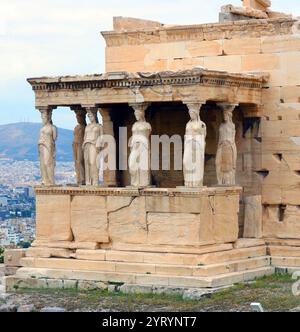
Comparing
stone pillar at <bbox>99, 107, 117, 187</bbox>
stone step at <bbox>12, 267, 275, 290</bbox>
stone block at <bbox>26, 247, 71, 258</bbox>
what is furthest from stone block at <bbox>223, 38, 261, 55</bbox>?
stone block at <bbox>26, 247, 71, 258</bbox>

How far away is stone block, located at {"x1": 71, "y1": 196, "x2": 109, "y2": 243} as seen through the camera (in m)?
29.6

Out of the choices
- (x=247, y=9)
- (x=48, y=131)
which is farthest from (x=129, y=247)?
(x=247, y=9)

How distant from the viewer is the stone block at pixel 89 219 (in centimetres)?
2959

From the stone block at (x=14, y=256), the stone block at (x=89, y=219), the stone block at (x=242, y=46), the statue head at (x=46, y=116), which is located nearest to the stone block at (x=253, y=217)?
the stone block at (x=242, y=46)

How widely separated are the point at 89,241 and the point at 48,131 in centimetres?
199

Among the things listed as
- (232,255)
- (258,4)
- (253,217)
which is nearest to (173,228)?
(232,255)

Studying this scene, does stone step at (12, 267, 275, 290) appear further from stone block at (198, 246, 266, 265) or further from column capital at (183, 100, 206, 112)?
column capital at (183, 100, 206, 112)

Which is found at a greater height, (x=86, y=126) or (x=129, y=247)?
(x=86, y=126)

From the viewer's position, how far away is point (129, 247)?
29.3 m

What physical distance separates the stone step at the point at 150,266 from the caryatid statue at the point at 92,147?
1.36 m

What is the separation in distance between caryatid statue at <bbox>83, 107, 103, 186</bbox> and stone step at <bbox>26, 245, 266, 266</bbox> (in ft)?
3.94
